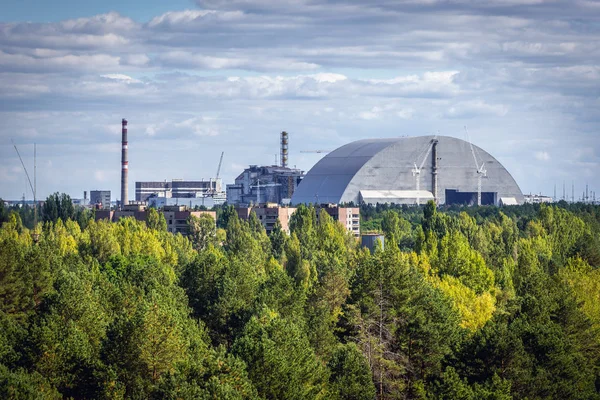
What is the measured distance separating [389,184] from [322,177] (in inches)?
367

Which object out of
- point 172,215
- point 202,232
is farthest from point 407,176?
point 202,232

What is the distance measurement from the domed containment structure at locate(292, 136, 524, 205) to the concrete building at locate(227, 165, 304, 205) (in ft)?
28.6

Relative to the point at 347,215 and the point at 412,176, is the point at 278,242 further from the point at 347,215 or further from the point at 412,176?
the point at 412,176

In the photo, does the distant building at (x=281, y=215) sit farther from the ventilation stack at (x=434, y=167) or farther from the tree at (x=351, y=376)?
the tree at (x=351, y=376)

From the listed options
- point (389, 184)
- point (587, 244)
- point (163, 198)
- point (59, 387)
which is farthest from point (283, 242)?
point (163, 198)

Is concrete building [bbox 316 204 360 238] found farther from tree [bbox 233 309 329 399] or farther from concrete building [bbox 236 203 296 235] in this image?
tree [bbox 233 309 329 399]

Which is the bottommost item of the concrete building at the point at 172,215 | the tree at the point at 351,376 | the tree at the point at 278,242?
the tree at the point at 351,376

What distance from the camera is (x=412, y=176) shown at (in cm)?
16850

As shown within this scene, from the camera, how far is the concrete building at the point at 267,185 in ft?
599

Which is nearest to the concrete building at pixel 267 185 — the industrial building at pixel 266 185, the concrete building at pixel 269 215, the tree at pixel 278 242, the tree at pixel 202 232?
the industrial building at pixel 266 185

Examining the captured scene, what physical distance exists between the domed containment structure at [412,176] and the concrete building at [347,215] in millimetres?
25577

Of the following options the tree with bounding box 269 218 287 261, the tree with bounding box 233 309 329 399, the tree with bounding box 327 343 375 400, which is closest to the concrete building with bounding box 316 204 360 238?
the tree with bounding box 269 218 287 261

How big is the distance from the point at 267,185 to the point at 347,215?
5108cm

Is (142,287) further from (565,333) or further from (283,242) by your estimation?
(283,242)
